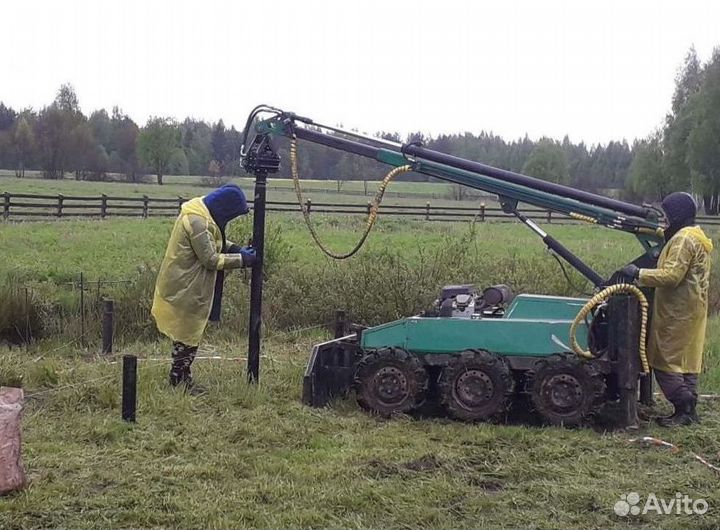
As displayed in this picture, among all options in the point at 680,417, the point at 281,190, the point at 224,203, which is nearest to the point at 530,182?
the point at 680,417

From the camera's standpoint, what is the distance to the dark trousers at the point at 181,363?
318 inches

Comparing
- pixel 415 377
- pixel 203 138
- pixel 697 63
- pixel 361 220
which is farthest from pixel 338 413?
pixel 697 63

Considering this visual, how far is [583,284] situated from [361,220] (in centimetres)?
1748

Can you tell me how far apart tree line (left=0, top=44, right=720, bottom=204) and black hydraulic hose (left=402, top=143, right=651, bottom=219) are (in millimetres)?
35968

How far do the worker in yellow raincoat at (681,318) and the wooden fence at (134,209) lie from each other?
17526 mm

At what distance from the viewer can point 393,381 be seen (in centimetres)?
744

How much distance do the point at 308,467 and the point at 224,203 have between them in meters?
3.07

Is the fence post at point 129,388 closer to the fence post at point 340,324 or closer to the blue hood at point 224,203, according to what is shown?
the blue hood at point 224,203

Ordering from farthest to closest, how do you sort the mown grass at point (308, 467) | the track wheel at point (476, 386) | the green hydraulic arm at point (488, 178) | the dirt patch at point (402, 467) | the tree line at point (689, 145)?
the tree line at point (689, 145), the green hydraulic arm at point (488, 178), the track wheel at point (476, 386), the dirt patch at point (402, 467), the mown grass at point (308, 467)

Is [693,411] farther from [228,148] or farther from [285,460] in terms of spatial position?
[228,148]

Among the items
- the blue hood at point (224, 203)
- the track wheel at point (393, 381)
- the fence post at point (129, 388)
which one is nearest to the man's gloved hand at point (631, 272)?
the track wheel at point (393, 381)

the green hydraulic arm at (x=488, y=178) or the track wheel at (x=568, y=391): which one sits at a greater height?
the green hydraulic arm at (x=488, y=178)

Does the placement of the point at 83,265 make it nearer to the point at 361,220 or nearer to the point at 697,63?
the point at 361,220

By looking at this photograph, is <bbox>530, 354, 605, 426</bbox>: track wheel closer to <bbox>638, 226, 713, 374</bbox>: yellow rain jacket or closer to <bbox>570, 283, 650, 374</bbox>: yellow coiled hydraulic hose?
<bbox>570, 283, 650, 374</bbox>: yellow coiled hydraulic hose
